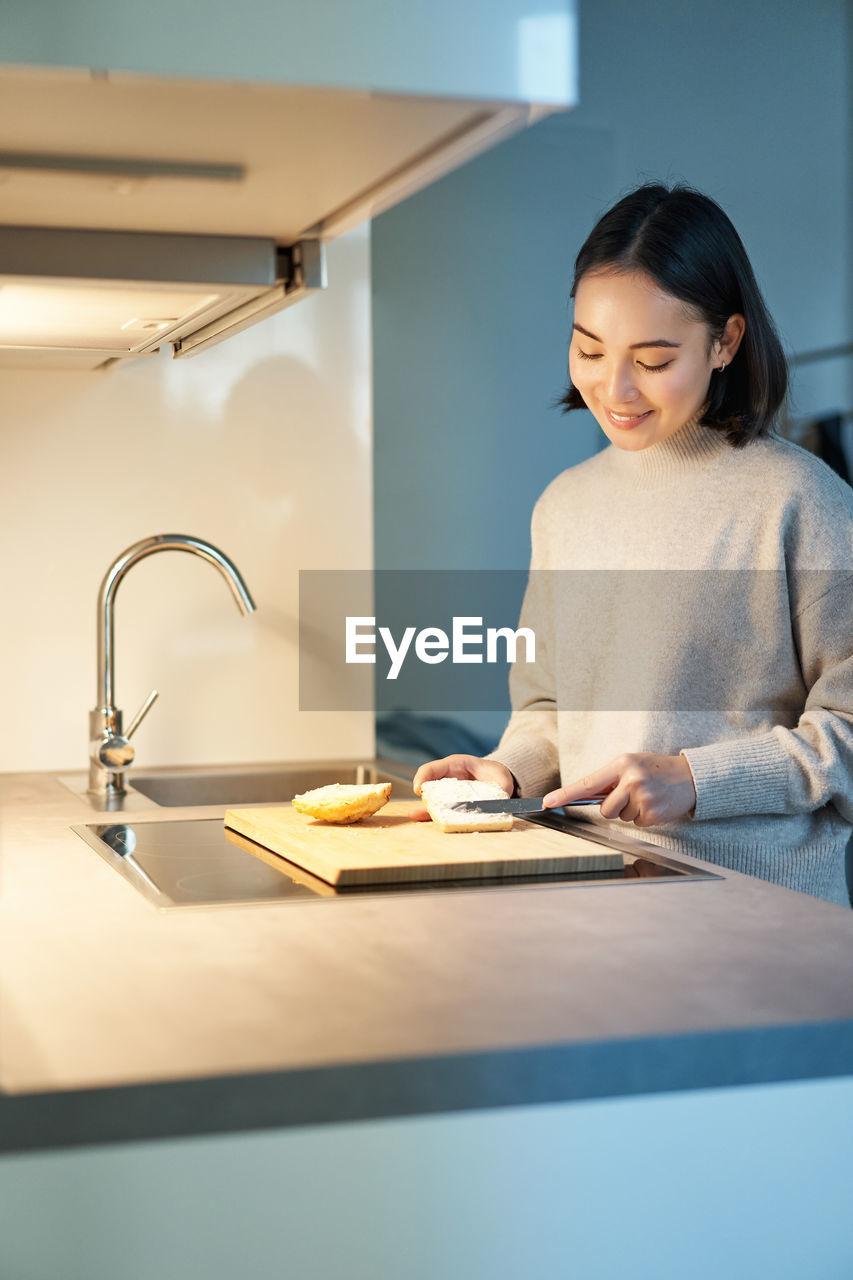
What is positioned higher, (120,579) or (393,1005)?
(120,579)

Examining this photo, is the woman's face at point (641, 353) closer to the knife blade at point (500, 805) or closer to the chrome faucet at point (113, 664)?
the knife blade at point (500, 805)

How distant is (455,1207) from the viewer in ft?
3.71

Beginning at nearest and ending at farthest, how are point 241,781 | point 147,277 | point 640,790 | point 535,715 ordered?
point 147,277 → point 640,790 → point 535,715 → point 241,781

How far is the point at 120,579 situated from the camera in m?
1.95

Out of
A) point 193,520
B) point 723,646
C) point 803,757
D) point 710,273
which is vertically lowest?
point 803,757

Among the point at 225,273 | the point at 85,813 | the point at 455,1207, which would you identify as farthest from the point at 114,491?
the point at 455,1207

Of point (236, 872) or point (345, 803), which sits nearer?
point (236, 872)

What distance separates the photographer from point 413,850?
132cm

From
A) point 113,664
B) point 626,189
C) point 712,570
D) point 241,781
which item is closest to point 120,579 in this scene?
point 113,664

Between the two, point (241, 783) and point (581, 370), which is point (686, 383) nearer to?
point (581, 370)

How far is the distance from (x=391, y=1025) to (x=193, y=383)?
1498mm

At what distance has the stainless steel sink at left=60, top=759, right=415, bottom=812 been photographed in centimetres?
206

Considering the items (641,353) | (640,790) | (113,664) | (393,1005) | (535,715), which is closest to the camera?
(393,1005)

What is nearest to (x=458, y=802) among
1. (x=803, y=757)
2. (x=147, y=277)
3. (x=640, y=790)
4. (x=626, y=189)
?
(x=640, y=790)
